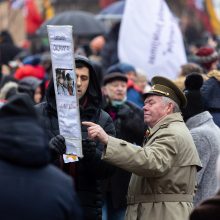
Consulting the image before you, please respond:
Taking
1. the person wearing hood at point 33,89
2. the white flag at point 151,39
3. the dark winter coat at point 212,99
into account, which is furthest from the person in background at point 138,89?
the dark winter coat at point 212,99

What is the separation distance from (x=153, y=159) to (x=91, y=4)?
52.5 m

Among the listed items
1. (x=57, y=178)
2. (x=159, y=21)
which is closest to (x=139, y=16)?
(x=159, y=21)

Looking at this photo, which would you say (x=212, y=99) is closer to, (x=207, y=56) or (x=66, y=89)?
(x=66, y=89)

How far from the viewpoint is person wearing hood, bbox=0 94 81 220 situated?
192 inches

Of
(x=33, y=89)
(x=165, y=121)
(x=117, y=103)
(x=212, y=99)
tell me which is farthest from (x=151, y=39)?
(x=165, y=121)

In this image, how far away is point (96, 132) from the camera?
6.53m

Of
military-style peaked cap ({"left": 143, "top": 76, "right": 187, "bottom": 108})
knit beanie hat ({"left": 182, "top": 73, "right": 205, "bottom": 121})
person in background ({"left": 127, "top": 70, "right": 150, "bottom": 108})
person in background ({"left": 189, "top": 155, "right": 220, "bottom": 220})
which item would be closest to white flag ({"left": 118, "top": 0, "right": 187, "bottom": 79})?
person in background ({"left": 127, "top": 70, "right": 150, "bottom": 108})

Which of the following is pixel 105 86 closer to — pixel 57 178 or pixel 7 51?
pixel 57 178

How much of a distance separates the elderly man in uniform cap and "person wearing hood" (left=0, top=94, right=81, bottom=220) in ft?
5.21

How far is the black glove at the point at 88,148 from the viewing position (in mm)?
6781

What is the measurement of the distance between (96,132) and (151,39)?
7.01 m

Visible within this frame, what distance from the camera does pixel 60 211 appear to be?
4.93 meters

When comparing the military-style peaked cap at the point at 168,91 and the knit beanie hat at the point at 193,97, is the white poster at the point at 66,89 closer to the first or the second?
the military-style peaked cap at the point at 168,91

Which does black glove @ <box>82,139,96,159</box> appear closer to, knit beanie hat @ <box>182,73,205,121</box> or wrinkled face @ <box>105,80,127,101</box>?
knit beanie hat @ <box>182,73,205,121</box>
